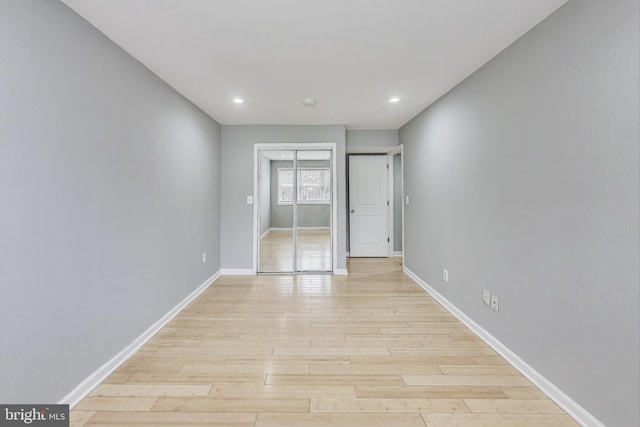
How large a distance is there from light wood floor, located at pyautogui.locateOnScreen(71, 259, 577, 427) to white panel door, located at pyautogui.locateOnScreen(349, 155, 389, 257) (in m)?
2.54

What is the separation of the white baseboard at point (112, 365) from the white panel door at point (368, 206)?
11.6ft

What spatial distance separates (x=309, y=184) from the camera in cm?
464

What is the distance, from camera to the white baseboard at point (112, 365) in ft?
5.55

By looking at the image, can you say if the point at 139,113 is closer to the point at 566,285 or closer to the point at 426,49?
the point at 426,49

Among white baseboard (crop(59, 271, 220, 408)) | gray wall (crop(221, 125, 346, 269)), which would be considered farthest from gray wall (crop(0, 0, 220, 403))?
gray wall (crop(221, 125, 346, 269))

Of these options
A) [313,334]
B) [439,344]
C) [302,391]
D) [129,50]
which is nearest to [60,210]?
[129,50]

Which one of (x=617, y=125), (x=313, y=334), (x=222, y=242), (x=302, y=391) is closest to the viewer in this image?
(x=617, y=125)

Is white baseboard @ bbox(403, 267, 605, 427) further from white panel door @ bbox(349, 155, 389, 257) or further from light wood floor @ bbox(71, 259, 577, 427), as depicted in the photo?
white panel door @ bbox(349, 155, 389, 257)

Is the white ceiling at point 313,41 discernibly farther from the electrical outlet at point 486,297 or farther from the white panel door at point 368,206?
the white panel door at point 368,206

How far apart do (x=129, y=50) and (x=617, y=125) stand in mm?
3171

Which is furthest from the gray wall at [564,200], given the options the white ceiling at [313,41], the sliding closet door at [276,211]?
the sliding closet door at [276,211]

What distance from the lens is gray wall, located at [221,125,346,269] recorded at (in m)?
4.43

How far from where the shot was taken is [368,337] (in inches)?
98.9

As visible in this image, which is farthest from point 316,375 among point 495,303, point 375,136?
point 375,136
